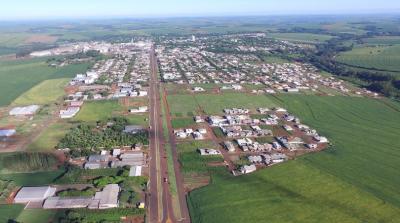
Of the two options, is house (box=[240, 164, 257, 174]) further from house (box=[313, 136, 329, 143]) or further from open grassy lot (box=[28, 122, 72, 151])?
open grassy lot (box=[28, 122, 72, 151])

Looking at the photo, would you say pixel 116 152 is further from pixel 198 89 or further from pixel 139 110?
pixel 198 89

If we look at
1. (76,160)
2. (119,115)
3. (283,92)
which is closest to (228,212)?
(76,160)

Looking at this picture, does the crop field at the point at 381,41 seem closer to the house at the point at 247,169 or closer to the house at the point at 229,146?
the house at the point at 229,146

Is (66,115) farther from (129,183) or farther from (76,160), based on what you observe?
(129,183)

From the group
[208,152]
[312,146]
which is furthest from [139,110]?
[312,146]

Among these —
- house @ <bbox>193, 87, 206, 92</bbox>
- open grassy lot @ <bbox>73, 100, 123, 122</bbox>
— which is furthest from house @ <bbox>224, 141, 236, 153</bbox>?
house @ <bbox>193, 87, 206, 92</bbox>
